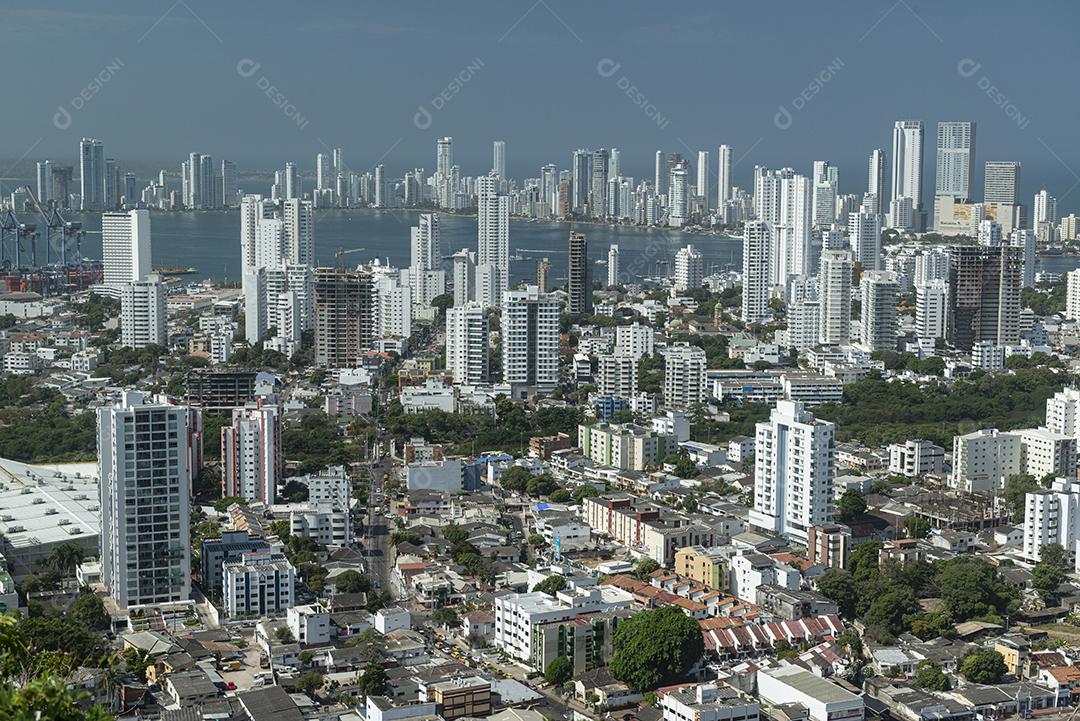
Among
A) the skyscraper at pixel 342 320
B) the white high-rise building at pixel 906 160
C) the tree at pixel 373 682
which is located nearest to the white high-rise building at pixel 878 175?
the white high-rise building at pixel 906 160

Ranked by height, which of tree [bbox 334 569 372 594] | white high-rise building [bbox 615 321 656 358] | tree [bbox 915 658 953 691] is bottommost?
tree [bbox 915 658 953 691]

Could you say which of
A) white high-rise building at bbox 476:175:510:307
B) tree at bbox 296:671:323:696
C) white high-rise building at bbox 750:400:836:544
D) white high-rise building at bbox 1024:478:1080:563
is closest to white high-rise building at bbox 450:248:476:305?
white high-rise building at bbox 476:175:510:307

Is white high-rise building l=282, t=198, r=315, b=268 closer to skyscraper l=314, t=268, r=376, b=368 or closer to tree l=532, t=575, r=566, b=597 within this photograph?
skyscraper l=314, t=268, r=376, b=368

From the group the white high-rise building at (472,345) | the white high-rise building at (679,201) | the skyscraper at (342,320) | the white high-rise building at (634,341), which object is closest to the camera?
the white high-rise building at (472,345)

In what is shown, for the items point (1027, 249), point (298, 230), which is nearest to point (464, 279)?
point (298, 230)

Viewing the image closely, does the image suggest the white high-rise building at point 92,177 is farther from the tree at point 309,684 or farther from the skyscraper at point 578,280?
the tree at point 309,684

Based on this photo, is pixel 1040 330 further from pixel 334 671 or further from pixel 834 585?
pixel 334 671

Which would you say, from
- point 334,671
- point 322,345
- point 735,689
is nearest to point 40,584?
point 334,671

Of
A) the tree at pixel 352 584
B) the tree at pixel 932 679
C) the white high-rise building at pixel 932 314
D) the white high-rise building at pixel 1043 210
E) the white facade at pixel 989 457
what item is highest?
the white high-rise building at pixel 1043 210
